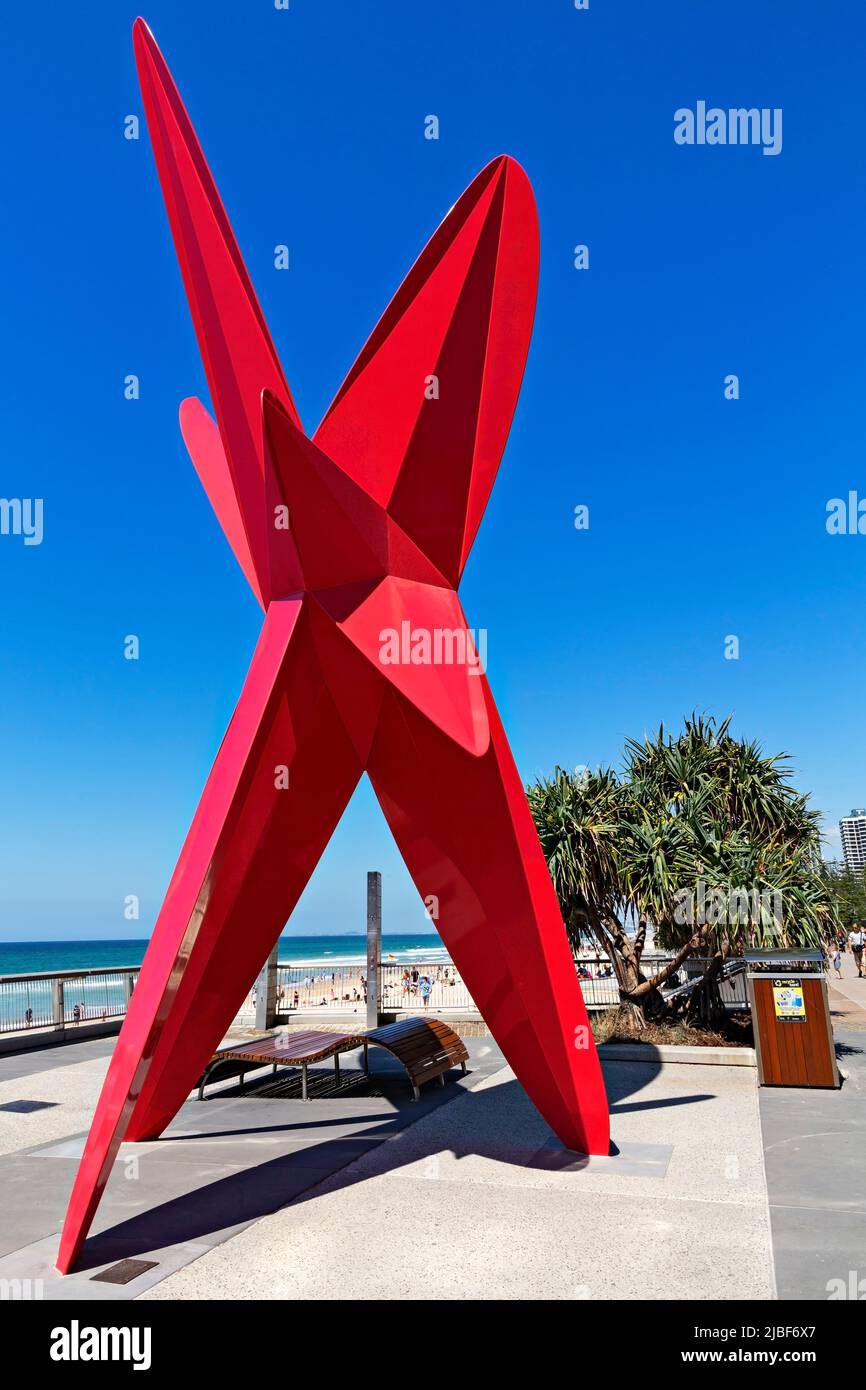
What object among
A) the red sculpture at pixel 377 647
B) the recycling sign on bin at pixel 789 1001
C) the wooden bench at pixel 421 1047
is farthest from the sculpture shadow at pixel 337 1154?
the recycling sign on bin at pixel 789 1001

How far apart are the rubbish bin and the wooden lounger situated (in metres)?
3.92

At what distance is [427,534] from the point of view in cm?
770

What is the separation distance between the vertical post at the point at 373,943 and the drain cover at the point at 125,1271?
32.7ft

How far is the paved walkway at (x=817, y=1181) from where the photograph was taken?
5461mm

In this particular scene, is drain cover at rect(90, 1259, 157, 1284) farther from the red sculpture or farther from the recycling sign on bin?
the recycling sign on bin

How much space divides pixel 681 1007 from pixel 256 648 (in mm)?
11920

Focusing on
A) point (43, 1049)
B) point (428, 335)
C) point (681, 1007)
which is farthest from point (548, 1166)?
point (43, 1049)

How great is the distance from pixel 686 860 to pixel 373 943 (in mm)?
5829

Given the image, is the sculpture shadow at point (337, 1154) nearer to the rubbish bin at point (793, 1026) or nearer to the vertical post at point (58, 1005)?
the rubbish bin at point (793, 1026)

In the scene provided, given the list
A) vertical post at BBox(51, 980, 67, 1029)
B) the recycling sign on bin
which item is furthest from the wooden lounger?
vertical post at BBox(51, 980, 67, 1029)

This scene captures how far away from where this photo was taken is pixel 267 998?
53.2 ft

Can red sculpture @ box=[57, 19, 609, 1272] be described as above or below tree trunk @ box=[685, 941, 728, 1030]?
above

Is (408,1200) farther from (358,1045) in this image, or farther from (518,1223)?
(358,1045)

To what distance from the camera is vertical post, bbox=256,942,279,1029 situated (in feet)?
53.0
